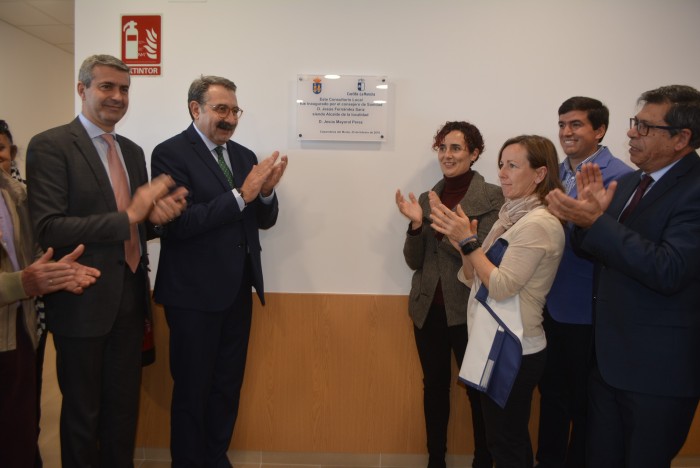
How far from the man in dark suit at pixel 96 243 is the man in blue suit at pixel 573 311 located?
1.72m

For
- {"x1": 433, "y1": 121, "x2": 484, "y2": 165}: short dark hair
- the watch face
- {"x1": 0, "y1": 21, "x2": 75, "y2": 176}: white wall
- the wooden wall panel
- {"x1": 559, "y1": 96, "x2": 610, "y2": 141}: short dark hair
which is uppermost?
{"x1": 0, "y1": 21, "x2": 75, "y2": 176}: white wall

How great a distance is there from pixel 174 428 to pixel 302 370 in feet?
2.41

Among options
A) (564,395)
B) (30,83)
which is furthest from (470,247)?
(30,83)

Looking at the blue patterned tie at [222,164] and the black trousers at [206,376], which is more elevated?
the blue patterned tie at [222,164]

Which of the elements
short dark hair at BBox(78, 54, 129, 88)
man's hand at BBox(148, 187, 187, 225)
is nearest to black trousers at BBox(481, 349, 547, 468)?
man's hand at BBox(148, 187, 187, 225)

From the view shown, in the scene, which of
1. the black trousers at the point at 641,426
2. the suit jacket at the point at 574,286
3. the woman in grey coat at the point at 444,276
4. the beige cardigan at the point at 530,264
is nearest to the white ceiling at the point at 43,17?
the woman in grey coat at the point at 444,276

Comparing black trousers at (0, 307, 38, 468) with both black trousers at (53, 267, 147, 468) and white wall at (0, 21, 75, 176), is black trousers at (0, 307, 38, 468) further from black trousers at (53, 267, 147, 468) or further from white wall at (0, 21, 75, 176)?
white wall at (0, 21, 75, 176)

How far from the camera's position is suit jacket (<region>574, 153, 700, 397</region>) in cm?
142

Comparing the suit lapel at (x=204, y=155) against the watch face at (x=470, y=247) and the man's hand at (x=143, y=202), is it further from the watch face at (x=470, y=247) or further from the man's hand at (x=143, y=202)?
the watch face at (x=470, y=247)

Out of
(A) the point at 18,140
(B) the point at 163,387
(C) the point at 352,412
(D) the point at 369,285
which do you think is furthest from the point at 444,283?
(A) the point at 18,140

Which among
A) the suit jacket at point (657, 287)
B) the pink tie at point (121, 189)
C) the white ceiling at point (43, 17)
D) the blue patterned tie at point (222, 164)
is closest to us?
the suit jacket at point (657, 287)

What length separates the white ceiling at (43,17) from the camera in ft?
13.9

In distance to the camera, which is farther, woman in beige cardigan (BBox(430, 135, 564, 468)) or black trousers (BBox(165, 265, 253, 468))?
black trousers (BBox(165, 265, 253, 468))

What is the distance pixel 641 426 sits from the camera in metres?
1.53
